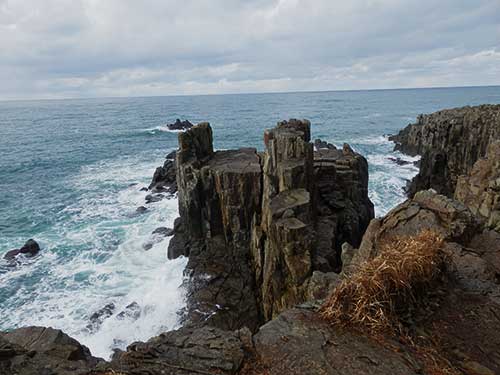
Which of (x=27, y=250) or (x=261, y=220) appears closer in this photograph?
(x=261, y=220)

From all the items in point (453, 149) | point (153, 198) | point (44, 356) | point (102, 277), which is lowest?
point (102, 277)

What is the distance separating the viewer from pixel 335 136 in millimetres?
77625

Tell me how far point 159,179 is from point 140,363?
3535cm

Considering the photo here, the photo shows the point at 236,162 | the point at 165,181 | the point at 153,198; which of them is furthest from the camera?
the point at 165,181

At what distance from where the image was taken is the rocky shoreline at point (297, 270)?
6338 mm

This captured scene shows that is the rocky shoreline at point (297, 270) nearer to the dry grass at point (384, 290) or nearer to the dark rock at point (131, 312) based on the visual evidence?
the dry grass at point (384, 290)

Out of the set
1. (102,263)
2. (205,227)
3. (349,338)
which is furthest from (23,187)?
(349,338)

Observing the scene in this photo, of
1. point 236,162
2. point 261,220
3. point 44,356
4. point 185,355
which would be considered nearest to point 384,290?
point 185,355

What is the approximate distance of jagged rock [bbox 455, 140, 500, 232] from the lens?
15613 mm

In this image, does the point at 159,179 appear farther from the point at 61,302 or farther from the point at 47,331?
the point at 47,331

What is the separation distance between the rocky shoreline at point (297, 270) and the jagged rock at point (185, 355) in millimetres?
Result: 23

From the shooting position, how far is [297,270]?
46.8 ft

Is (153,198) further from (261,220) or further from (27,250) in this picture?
(261,220)

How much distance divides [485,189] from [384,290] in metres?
14.2
